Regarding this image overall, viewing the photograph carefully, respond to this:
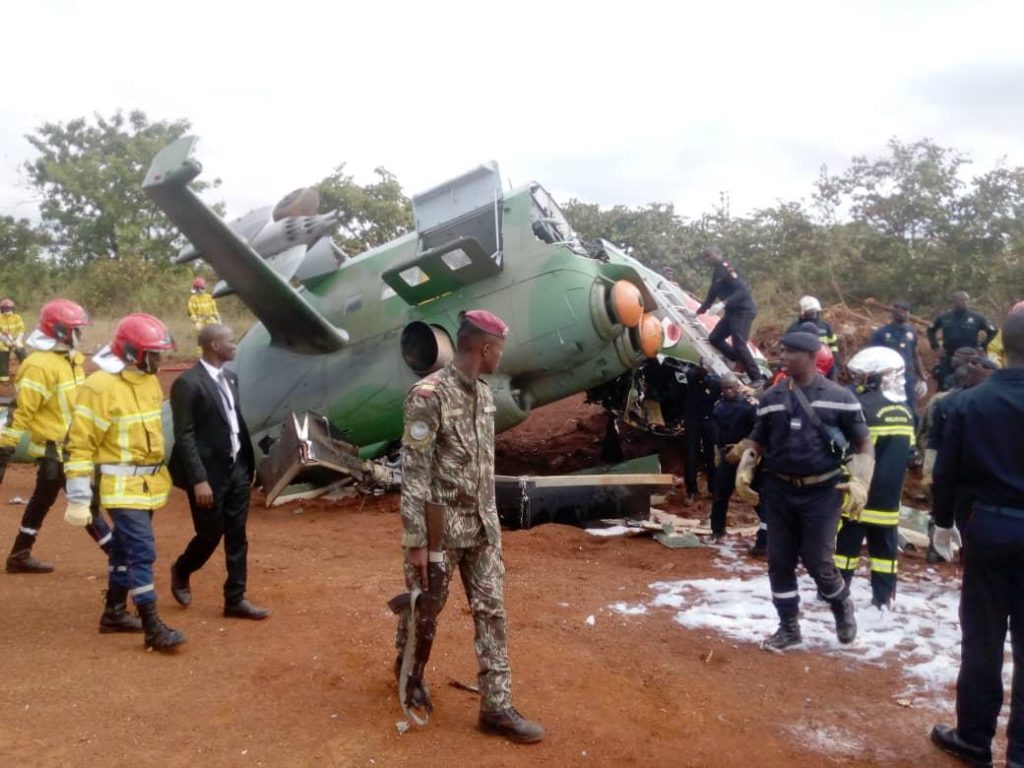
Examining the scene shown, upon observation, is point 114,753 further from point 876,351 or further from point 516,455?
point 516,455

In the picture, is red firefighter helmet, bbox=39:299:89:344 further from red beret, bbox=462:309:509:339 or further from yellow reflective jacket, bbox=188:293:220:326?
yellow reflective jacket, bbox=188:293:220:326

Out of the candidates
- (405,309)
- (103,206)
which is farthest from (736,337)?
(103,206)

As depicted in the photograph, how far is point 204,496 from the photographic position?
5.00 metres

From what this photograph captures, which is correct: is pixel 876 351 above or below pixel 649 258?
below

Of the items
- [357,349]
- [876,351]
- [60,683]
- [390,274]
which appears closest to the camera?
[60,683]

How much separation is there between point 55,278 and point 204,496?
2692 cm

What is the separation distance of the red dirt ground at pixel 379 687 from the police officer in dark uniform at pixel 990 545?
0.28 meters

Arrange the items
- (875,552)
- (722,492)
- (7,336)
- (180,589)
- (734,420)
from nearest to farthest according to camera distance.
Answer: (180,589) → (875,552) → (722,492) → (734,420) → (7,336)

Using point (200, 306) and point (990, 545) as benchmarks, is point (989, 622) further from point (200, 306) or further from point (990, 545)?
point (200, 306)

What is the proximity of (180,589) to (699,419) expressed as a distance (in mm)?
5617

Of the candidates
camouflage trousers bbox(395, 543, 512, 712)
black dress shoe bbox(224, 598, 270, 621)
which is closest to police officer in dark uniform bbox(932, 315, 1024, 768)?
camouflage trousers bbox(395, 543, 512, 712)

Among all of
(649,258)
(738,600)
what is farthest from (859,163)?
(738,600)

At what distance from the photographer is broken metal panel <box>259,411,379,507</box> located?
842 cm

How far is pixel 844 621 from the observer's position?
17.2ft
